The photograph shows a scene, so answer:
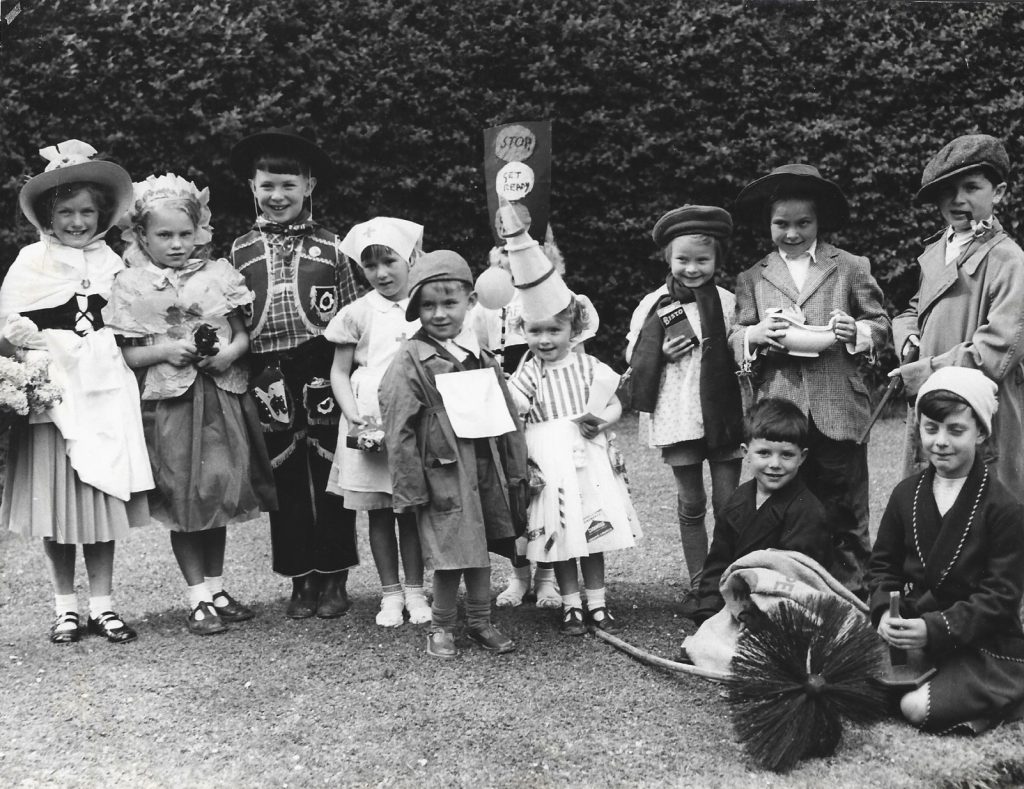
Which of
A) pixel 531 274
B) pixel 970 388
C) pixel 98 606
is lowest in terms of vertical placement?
pixel 98 606

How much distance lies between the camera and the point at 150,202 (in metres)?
4.84

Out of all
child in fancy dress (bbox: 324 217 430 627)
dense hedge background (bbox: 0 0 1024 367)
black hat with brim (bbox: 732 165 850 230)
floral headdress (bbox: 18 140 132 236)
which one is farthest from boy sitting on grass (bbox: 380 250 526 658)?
dense hedge background (bbox: 0 0 1024 367)

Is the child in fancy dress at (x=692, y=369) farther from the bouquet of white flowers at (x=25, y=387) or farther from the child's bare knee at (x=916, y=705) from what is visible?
the bouquet of white flowers at (x=25, y=387)

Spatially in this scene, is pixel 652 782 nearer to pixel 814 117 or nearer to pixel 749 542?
pixel 749 542

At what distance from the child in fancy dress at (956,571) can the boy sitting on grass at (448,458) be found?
1429mm

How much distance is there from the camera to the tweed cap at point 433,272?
175 inches

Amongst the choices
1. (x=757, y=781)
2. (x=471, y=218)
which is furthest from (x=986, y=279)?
(x=471, y=218)

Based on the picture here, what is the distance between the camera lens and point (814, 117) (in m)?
9.75

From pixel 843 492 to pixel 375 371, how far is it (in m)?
2.00

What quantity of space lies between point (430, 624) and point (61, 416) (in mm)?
1743

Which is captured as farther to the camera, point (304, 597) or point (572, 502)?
point (304, 597)

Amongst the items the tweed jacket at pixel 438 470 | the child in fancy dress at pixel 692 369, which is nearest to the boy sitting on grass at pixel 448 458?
the tweed jacket at pixel 438 470

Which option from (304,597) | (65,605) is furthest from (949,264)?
(65,605)

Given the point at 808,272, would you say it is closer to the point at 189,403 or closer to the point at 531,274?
the point at 531,274
